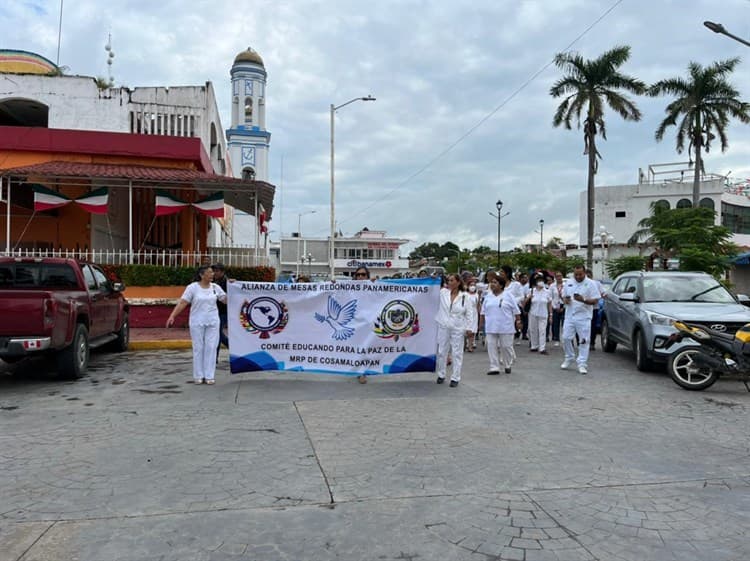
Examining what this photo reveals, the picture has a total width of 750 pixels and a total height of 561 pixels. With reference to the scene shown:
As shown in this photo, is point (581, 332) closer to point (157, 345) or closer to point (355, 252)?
point (157, 345)

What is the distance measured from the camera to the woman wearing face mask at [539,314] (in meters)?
13.0

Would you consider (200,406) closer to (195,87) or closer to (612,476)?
(612,476)

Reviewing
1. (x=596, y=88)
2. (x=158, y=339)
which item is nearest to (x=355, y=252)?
(x=596, y=88)

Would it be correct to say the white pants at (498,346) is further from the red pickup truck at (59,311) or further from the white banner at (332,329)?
the red pickup truck at (59,311)

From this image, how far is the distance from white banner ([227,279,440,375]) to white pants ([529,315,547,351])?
4.70 metres

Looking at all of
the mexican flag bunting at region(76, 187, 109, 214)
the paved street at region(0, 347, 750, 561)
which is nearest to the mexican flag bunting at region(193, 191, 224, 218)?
the mexican flag bunting at region(76, 187, 109, 214)

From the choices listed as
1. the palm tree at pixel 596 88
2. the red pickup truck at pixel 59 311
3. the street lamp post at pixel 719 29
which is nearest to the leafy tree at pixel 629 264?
the palm tree at pixel 596 88

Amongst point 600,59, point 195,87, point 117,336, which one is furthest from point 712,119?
point 117,336

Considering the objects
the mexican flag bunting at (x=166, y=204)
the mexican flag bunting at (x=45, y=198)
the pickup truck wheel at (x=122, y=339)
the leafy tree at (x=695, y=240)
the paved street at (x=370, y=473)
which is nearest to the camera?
the paved street at (x=370, y=473)

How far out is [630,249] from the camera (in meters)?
52.4

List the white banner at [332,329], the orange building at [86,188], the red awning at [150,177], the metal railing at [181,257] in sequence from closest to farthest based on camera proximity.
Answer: the white banner at [332,329] < the red awning at [150,177] < the metal railing at [181,257] < the orange building at [86,188]

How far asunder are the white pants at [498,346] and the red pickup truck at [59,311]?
6383 millimetres

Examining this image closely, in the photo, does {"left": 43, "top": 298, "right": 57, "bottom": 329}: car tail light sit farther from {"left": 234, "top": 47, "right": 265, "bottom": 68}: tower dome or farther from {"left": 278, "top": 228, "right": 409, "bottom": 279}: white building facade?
{"left": 278, "top": 228, "right": 409, "bottom": 279}: white building facade

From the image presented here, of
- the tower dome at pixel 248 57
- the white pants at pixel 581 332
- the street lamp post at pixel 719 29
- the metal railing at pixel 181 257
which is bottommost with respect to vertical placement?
the white pants at pixel 581 332
